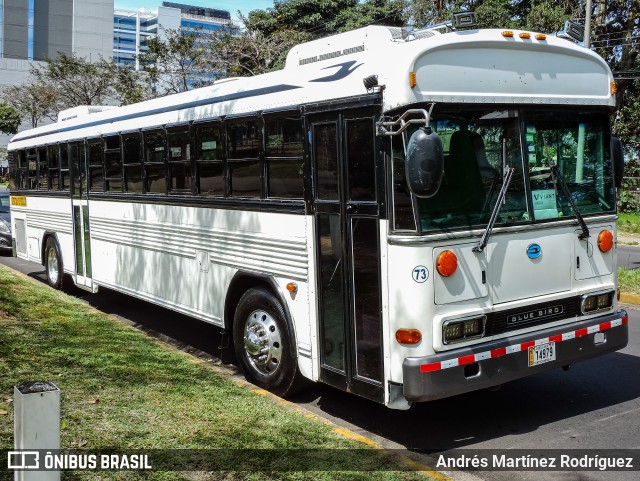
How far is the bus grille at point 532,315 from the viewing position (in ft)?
18.8

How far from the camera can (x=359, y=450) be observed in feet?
17.8

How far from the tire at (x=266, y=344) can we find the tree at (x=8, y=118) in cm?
4819

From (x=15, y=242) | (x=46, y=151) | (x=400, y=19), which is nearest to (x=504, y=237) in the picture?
(x=46, y=151)

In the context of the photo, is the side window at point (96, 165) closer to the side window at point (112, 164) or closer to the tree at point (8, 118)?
the side window at point (112, 164)

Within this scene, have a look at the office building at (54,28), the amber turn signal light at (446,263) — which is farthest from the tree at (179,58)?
the office building at (54,28)

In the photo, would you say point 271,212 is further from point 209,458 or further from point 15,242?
point 15,242

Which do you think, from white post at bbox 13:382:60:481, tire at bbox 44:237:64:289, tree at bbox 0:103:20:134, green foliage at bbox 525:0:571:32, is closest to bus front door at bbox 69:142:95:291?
tire at bbox 44:237:64:289

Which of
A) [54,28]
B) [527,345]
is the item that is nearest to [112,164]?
[527,345]

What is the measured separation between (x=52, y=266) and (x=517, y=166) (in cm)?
974

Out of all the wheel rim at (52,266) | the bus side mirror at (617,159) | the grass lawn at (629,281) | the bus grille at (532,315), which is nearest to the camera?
the bus grille at (532,315)

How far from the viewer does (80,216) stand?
11625mm

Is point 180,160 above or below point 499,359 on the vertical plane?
above

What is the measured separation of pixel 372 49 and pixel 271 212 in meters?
1.76

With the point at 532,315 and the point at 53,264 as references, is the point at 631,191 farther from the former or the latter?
the point at 532,315
